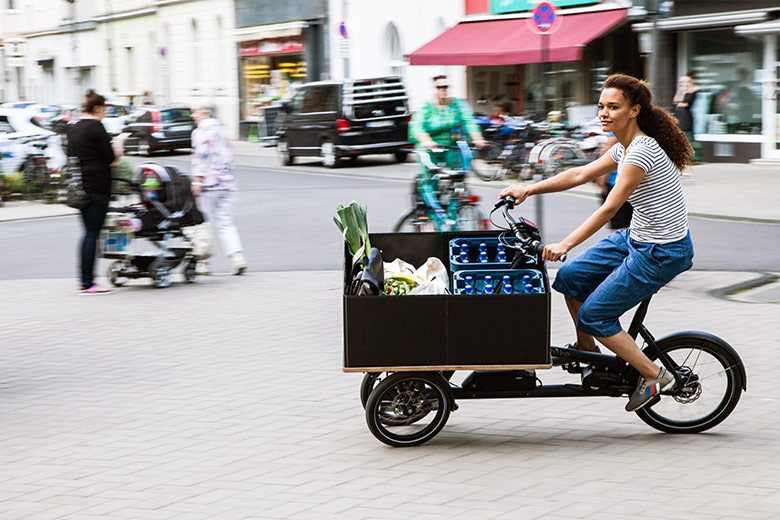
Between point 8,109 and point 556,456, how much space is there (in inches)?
813

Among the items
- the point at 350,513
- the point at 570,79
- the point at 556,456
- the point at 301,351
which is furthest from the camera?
the point at 570,79

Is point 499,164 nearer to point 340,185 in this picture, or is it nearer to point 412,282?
point 340,185

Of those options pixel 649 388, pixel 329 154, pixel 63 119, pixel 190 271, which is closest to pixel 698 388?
pixel 649 388

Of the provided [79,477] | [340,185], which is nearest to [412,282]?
[79,477]

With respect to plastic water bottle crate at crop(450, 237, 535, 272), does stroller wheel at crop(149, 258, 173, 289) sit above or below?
below

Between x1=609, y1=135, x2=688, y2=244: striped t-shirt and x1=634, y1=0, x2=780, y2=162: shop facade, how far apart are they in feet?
63.6

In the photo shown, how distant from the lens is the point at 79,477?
5.89 m

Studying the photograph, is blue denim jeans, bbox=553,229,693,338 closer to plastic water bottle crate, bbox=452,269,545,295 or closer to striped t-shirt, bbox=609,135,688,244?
striped t-shirt, bbox=609,135,688,244

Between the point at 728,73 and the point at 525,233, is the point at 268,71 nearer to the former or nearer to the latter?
the point at 728,73

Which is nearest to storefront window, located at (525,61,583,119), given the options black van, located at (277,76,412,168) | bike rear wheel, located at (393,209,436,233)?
black van, located at (277,76,412,168)

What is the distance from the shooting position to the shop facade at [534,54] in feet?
92.3

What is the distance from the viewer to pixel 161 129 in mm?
35438

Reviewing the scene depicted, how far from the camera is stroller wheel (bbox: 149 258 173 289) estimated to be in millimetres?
12055

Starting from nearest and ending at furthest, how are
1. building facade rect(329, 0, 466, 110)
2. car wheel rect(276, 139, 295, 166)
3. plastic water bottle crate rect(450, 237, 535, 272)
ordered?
1. plastic water bottle crate rect(450, 237, 535, 272)
2. car wheel rect(276, 139, 295, 166)
3. building facade rect(329, 0, 466, 110)
